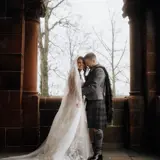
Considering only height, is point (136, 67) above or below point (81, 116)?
above

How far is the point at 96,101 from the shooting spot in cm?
350

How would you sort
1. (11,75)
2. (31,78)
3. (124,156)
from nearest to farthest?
(124,156), (11,75), (31,78)

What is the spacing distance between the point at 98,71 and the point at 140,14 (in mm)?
1949

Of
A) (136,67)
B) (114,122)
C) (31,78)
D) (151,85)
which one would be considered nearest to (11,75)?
(31,78)

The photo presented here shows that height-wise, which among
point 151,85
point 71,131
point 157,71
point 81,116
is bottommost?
point 71,131

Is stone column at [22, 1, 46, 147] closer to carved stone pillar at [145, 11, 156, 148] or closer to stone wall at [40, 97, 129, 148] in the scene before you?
stone wall at [40, 97, 129, 148]

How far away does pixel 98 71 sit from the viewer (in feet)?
11.4

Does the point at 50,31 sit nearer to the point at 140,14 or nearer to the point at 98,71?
the point at 140,14

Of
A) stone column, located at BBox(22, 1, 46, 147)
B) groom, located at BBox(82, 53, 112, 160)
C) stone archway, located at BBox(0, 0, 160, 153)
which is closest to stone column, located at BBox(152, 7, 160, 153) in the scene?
stone archway, located at BBox(0, 0, 160, 153)

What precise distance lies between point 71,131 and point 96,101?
501mm

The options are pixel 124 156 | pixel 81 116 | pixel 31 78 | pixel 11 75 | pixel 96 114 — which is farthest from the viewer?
pixel 31 78

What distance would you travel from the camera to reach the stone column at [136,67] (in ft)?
15.2

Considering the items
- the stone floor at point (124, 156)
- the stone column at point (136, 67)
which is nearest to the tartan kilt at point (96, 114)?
the stone floor at point (124, 156)

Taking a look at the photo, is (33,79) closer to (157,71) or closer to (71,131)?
(71,131)
